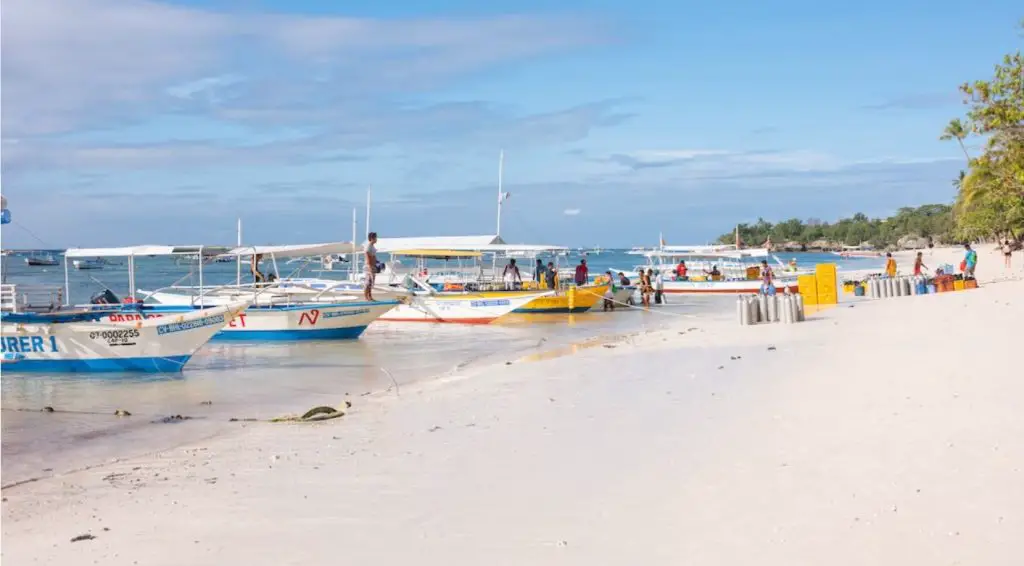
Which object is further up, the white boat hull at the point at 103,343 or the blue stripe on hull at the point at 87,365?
the white boat hull at the point at 103,343

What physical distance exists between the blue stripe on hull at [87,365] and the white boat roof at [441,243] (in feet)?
43.3

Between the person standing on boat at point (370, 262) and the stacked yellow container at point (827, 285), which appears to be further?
the stacked yellow container at point (827, 285)

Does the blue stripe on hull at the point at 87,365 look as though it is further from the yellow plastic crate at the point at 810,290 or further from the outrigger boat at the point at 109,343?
the yellow plastic crate at the point at 810,290

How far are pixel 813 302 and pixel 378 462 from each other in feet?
66.9

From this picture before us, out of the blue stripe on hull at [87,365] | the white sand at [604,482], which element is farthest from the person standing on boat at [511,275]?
the white sand at [604,482]

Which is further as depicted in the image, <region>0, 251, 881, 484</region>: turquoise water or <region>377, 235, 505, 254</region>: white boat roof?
<region>377, 235, 505, 254</region>: white boat roof

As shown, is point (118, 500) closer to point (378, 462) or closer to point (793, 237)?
point (378, 462)

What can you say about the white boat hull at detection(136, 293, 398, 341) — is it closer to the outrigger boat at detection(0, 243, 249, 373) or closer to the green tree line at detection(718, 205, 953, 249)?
the outrigger boat at detection(0, 243, 249, 373)

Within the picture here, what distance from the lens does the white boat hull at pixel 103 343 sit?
15.9 m

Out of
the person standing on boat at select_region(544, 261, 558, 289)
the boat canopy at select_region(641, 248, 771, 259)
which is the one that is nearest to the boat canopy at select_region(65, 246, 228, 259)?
the person standing on boat at select_region(544, 261, 558, 289)

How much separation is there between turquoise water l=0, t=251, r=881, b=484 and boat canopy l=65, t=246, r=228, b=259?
2.23 m

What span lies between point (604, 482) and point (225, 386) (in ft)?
32.3

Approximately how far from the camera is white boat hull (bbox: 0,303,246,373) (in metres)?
15.9

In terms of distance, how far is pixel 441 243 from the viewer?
29.8 metres
